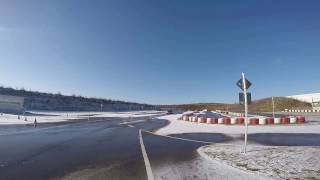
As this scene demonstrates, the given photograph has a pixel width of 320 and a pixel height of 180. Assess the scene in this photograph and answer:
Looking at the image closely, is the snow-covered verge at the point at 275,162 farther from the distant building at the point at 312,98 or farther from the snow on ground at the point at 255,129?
the distant building at the point at 312,98

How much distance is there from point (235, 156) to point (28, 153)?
7.87 meters

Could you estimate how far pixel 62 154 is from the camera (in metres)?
11.2

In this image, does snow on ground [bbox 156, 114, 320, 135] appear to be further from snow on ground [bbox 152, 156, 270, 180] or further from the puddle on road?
snow on ground [bbox 152, 156, 270, 180]

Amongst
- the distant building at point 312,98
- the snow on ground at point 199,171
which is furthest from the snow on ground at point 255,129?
the distant building at point 312,98

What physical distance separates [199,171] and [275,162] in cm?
241

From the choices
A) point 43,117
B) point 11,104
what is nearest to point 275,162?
point 43,117

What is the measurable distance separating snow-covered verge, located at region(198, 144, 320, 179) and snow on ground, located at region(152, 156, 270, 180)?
0.30 meters

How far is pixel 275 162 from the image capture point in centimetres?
852

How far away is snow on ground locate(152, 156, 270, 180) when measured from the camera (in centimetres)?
708

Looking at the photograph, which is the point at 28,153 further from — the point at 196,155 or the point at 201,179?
the point at 201,179

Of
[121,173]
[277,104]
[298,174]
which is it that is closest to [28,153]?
[121,173]

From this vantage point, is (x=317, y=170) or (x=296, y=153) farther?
(x=296, y=153)

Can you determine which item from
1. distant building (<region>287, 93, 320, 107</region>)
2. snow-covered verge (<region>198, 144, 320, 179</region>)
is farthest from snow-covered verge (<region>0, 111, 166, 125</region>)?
distant building (<region>287, 93, 320, 107</region>)

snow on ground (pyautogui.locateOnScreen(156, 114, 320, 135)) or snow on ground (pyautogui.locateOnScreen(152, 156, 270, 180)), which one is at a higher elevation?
snow on ground (pyautogui.locateOnScreen(156, 114, 320, 135))
